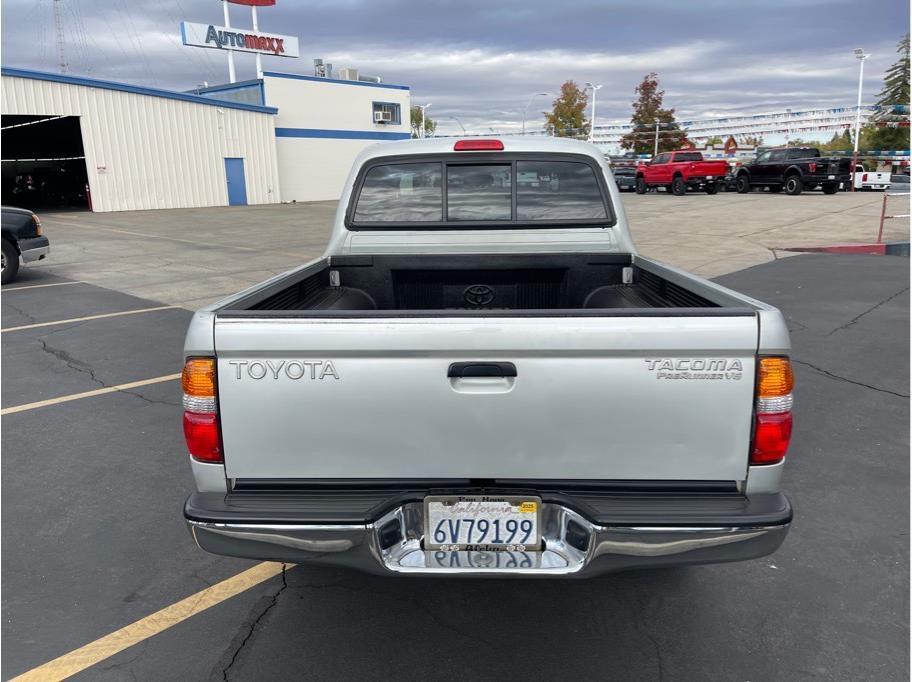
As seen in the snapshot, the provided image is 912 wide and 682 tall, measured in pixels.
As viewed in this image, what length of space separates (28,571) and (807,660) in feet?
11.5

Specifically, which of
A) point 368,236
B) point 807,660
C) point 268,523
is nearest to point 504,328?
point 268,523

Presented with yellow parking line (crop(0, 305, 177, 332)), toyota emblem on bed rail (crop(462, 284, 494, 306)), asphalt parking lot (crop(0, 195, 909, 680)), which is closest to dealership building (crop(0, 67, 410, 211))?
yellow parking line (crop(0, 305, 177, 332))

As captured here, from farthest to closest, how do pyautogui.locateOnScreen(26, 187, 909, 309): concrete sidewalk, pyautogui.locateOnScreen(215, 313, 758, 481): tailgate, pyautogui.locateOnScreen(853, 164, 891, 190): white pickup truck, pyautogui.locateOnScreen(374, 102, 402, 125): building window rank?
pyautogui.locateOnScreen(374, 102, 402, 125): building window
pyautogui.locateOnScreen(853, 164, 891, 190): white pickup truck
pyautogui.locateOnScreen(26, 187, 909, 309): concrete sidewalk
pyautogui.locateOnScreen(215, 313, 758, 481): tailgate

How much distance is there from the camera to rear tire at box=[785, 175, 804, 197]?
1121 inches

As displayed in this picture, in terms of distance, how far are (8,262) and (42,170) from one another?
30009mm

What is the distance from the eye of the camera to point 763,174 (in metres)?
29.8

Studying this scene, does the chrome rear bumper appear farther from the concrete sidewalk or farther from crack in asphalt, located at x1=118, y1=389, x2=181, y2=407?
the concrete sidewalk

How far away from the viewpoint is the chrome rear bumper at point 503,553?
86.5 inches

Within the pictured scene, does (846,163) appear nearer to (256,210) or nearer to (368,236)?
(256,210)

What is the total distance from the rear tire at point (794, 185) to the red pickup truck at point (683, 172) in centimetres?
290

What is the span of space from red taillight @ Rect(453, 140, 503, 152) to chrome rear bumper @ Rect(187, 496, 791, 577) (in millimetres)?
2419

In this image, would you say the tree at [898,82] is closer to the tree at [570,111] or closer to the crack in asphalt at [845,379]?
the tree at [570,111]

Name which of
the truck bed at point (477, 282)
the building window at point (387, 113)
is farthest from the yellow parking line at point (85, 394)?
the building window at point (387, 113)

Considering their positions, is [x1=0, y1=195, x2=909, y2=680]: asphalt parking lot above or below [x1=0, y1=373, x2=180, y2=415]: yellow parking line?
below
